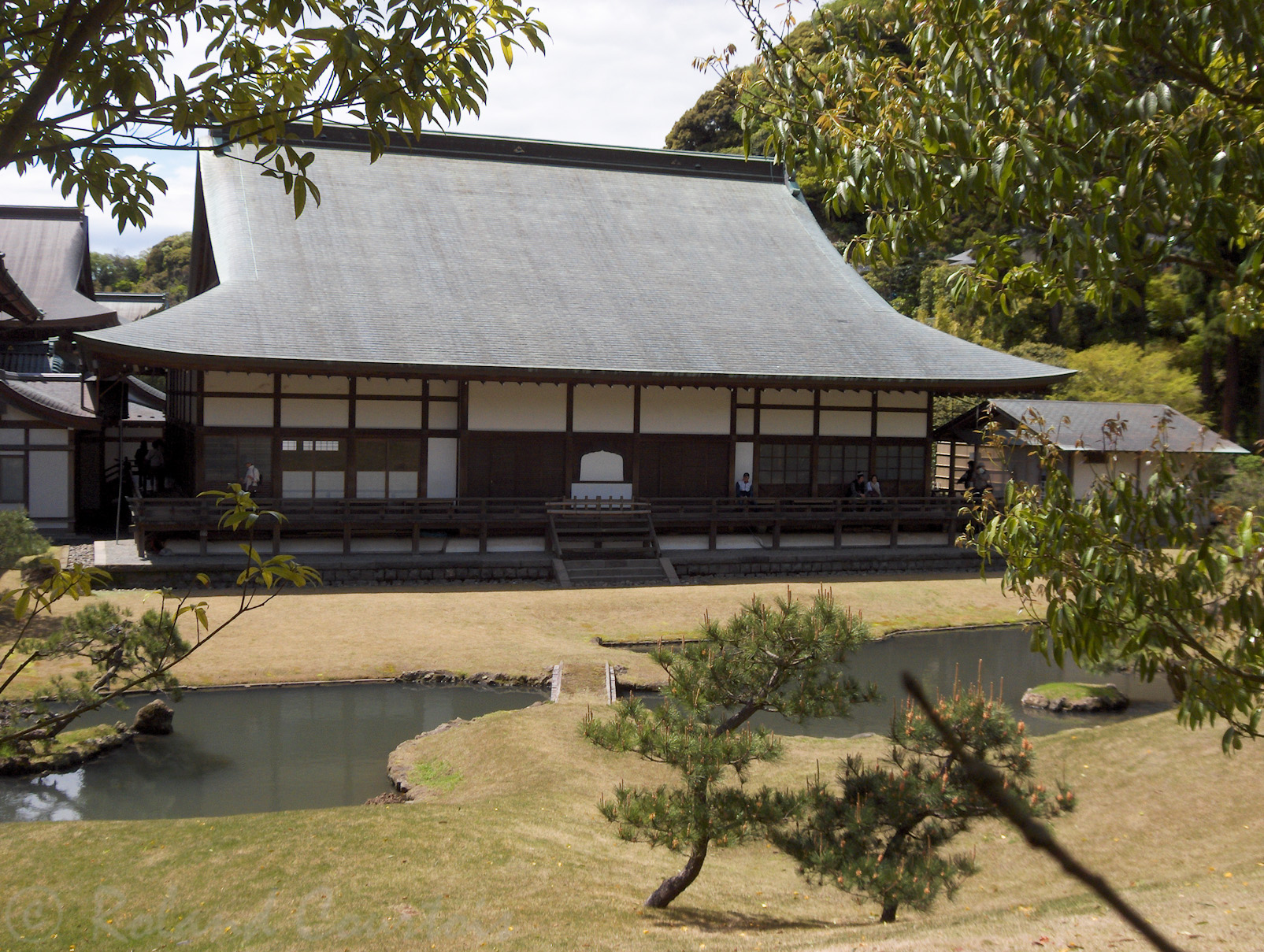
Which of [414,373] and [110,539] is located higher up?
[414,373]

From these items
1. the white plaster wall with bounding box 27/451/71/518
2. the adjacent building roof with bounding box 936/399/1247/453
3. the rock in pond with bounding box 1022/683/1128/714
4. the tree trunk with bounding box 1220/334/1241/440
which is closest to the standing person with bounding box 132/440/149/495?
the white plaster wall with bounding box 27/451/71/518

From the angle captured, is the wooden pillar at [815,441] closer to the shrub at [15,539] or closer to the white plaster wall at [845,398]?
the white plaster wall at [845,398]

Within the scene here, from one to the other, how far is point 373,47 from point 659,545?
1523 centimetres

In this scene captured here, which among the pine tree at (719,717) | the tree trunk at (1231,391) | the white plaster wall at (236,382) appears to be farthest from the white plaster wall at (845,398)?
the pine tree at (719,717)

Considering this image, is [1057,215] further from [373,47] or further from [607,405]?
[607,405]

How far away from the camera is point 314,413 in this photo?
17.3m

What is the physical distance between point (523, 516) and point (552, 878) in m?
11.3

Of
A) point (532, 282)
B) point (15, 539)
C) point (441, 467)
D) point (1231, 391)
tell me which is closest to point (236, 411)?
point (441, 467)

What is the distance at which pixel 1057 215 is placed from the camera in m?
4.00

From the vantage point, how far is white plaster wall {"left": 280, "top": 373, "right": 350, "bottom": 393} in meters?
17.1

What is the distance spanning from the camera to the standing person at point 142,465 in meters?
20.1

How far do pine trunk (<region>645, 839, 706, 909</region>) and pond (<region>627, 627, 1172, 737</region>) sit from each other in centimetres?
362

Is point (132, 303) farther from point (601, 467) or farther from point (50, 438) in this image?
point (601, 467)

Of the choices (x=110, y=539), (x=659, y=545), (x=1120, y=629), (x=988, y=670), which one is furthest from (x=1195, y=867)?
(x=110, y=539)
